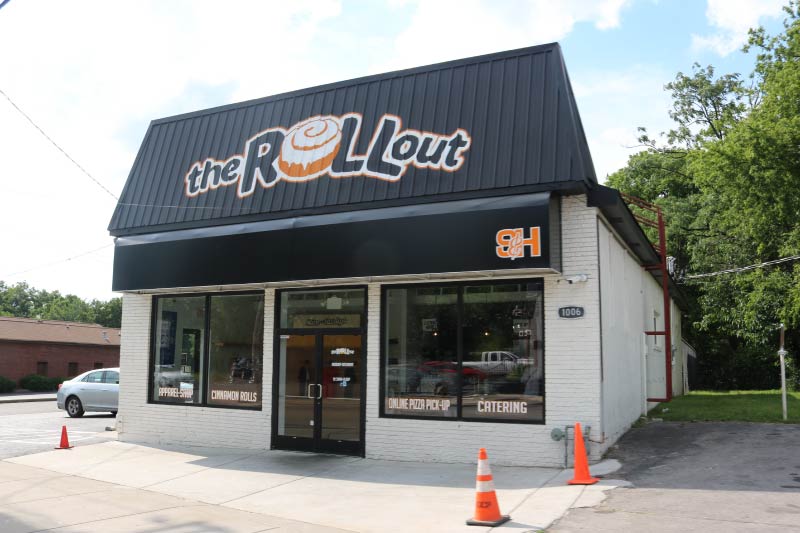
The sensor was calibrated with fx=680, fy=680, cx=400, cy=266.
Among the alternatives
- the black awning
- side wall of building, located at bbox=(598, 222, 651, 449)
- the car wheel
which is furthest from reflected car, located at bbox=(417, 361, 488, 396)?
the car wheel

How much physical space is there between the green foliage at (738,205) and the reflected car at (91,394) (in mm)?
23644

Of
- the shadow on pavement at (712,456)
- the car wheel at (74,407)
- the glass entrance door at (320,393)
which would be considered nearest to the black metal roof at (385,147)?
the glass entrance door at (320,393)

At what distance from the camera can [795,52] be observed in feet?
88.8

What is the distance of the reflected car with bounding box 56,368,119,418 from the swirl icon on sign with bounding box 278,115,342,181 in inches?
468

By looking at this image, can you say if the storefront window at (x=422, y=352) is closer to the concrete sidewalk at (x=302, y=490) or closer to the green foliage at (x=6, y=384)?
the concrete sidewalk at (x=302, y=490)

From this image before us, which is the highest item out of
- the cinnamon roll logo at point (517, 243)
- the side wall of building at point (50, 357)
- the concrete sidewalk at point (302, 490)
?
the cinnamon roll logo at point (517, 243)

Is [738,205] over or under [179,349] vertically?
over

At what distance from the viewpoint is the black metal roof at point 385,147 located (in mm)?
11023

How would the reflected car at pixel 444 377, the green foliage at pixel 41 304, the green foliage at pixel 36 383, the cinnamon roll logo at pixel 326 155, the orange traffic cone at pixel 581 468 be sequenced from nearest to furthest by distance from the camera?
the orange traffic cone at pixel 581 468 < the reflected car at pixel 444 377 < the cinnamon roll logo at pixel 326 155 < the green foliage at pixel 36 383 < the green foliage at pixel 41 304

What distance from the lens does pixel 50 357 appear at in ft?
141

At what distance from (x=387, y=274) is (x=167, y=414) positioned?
6.36 meters

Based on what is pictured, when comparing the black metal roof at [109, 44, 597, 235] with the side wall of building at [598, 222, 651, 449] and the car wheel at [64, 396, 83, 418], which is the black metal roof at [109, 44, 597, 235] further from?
the car wheel at [64, 396, 83, 418]

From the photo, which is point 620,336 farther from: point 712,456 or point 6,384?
point 6,384

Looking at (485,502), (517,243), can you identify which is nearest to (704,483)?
(485,502)
